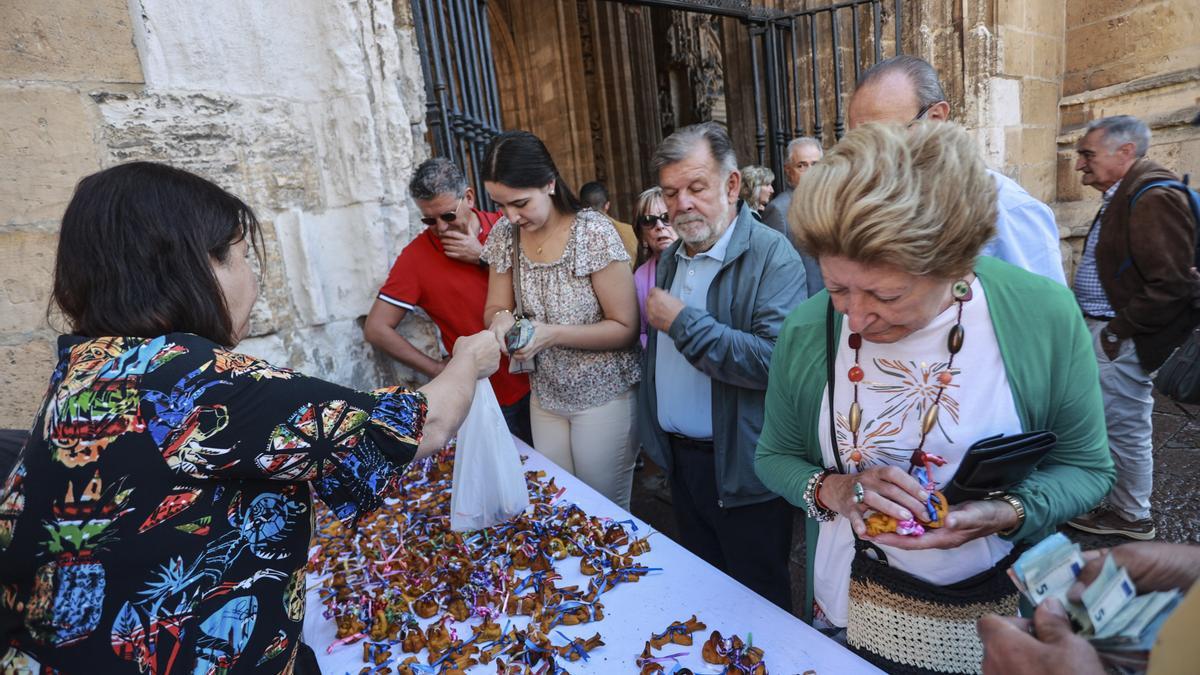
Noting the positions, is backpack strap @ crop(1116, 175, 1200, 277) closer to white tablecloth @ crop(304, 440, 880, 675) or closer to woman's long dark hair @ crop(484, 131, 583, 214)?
woman's long dark hair @ crop(484, 131, 583, 214)

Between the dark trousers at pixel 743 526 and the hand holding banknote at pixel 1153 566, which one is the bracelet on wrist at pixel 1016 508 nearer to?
the hand holding banknote at pixel 1153 566

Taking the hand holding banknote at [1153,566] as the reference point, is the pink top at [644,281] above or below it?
above

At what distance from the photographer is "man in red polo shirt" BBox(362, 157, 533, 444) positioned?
268 cm

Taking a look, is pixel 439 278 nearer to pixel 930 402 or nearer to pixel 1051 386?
pixel 930 402

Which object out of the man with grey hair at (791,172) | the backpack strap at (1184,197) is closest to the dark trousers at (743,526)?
the man with grey hair at (791,172)

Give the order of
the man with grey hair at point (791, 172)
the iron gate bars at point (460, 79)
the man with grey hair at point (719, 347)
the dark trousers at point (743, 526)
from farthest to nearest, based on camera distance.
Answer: the man with grey hair at point (791, 172) < the iron gate bars at point (460, 79) < the dark trousers at point (743, 526) < the man with grey hair at point (719, 347)

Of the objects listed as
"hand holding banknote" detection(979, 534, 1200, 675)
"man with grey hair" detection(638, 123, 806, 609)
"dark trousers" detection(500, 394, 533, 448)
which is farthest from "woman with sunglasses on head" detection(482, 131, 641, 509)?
"hand holding banknote" detection(979, 534, 1200, 675)

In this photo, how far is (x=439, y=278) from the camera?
110 inches

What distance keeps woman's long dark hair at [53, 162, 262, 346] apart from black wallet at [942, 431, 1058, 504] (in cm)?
134

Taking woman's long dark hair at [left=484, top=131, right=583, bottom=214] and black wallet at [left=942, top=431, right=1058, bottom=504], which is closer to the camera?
black wallet at [left=942, top=431, right=1058, bottom=504]

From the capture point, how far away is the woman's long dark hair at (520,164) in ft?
7.55

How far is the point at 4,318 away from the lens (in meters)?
1.96

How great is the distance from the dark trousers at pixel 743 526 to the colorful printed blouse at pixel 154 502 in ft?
4.39

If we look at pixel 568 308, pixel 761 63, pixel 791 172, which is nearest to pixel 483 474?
pixel 568 308
